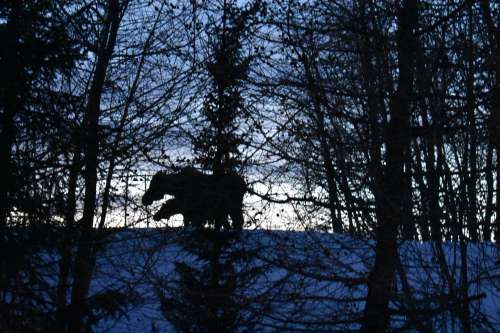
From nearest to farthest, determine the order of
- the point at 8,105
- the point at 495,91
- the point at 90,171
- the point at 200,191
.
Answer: the point at 495,91 < the point at 200,191 < the point at 8,105 < the point at 90,171

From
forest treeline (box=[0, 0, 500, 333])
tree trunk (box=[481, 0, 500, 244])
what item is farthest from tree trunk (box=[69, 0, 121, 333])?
tree trunk (box=[481, 0, 500, 244])

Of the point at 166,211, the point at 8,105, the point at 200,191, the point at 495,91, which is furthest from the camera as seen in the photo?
the point at 166,211

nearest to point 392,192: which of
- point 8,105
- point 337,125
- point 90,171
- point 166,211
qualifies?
point 337,125

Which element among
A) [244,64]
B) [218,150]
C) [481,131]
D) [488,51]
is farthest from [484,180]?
[218,150]

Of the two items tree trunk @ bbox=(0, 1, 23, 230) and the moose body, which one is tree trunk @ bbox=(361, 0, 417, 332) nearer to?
the moose body

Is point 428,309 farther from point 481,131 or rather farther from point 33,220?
point 33,220

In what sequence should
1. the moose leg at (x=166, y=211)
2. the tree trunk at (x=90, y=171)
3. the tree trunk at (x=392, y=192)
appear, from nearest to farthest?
the tree trunk at (x=392, y=192) < the tree trunk at (x=90, y=171) < the moose leg at (x=166, y=211)

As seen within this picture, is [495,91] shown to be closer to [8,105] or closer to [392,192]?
[392,192]

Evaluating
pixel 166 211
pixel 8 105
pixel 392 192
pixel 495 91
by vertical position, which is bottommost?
pixel 392 192

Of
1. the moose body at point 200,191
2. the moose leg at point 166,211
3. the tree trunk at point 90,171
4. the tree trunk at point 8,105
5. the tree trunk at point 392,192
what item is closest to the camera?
the tree trunk at point 392,192

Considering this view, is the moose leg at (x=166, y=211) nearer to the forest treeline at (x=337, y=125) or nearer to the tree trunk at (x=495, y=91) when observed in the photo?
the forest treeline at (x=337, y=125)

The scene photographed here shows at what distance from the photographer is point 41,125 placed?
869 centimetres

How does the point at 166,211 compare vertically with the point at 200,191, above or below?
above

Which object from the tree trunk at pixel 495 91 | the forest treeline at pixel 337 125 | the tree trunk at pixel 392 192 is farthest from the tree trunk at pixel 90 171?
the tree trunk at pixel 495 91
